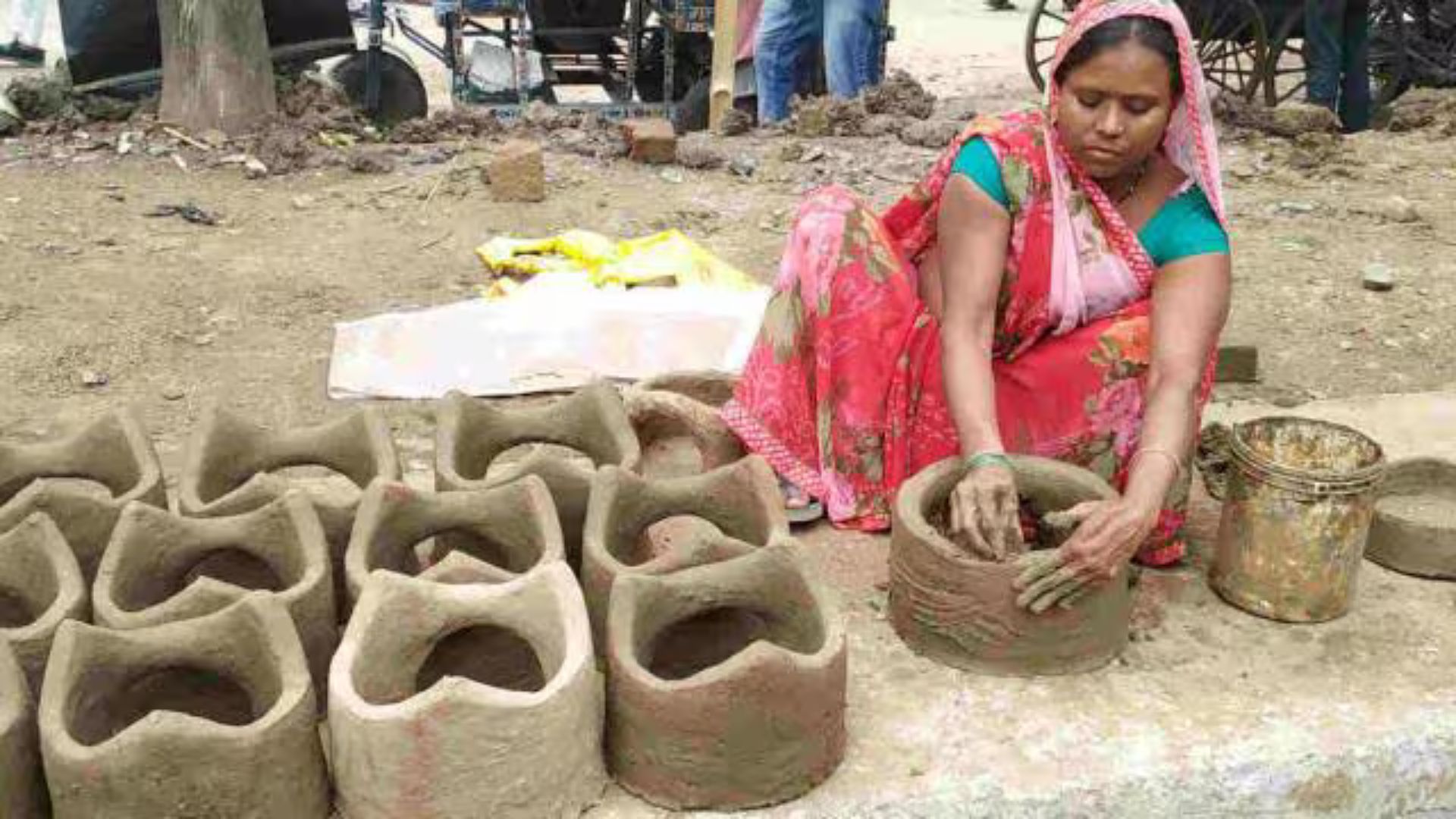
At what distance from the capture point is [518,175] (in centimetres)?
565

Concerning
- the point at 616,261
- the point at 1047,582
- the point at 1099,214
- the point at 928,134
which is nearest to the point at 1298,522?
the point at 1047,582

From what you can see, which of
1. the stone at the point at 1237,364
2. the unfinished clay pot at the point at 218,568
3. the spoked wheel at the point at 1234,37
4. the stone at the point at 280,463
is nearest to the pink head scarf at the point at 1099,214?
the stone at the point at 280,463

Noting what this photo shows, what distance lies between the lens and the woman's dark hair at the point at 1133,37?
7.56 ft

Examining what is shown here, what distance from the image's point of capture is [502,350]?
13.4 feet

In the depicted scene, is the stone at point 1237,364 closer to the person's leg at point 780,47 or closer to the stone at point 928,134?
the stone at point 928,134

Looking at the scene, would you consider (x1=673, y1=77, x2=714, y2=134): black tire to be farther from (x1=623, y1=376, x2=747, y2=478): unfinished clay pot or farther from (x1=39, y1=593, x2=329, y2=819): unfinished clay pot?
(x1=39, y1=593, x2=329, y2=819): unfinished clay pot

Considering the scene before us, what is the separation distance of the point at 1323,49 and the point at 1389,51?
1.41 metres

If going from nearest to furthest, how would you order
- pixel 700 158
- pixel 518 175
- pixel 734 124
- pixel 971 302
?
1. pixel 971 302
2. pixel 518 175
3. pixel 700 158
4. pixel 734 124

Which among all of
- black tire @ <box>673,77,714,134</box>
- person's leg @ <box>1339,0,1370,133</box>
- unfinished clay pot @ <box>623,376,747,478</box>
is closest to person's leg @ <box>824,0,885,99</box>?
black tire @ <box>673,77,714,134</box>

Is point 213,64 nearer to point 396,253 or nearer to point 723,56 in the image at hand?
point 396,253

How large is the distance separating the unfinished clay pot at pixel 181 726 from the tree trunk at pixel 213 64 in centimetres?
467

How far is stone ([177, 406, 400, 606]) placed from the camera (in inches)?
91.7

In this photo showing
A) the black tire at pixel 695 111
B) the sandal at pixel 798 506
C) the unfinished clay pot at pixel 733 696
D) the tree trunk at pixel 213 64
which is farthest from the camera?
the black tire at pixel 695 111

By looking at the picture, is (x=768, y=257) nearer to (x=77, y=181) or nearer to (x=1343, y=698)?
(x=77, y=181)
